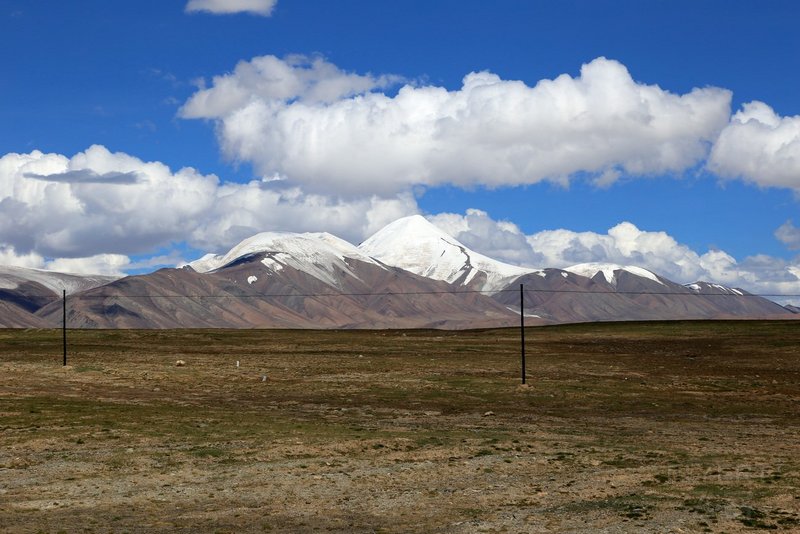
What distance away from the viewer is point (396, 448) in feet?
123

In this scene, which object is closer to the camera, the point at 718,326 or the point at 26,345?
the point at 26,345

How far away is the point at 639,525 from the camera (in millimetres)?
23531

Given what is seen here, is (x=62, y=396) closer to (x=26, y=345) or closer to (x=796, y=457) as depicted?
(x=796, y=457)

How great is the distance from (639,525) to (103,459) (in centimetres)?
2084

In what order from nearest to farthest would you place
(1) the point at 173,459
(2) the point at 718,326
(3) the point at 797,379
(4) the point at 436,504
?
(4) the point at 436,504 < (1) the point at 173,459 < (3) the point at 797,379 < (2) the point at 718,326

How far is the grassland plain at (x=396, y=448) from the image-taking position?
994 inches

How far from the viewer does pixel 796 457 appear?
35.9 m

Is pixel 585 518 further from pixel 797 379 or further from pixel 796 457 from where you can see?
pixel 797 379

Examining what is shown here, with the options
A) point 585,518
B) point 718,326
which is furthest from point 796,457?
point 718,326

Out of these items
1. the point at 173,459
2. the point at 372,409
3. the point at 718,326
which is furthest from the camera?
the point at 718,326

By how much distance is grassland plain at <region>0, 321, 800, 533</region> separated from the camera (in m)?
25.2

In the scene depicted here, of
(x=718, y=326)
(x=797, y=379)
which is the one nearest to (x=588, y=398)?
(x=797, y=379)

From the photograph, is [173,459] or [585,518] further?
[173,459]

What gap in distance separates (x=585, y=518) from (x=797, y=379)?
5940 cm
